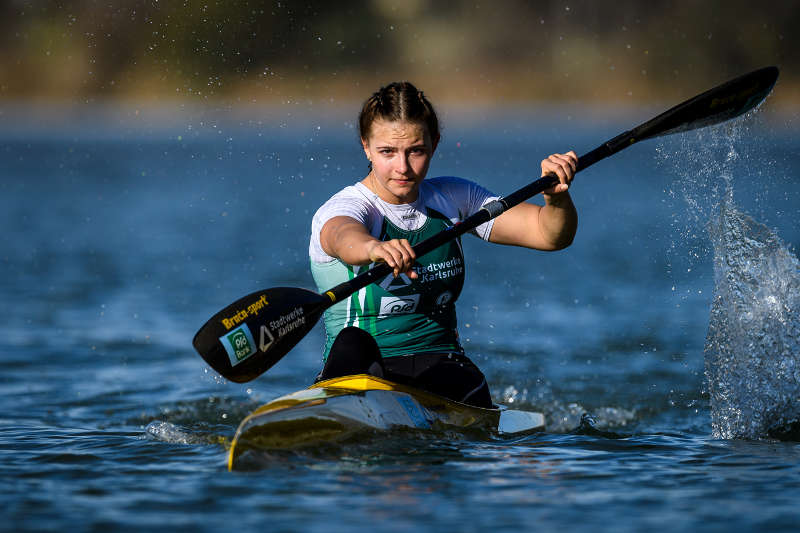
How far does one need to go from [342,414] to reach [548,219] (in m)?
1.54

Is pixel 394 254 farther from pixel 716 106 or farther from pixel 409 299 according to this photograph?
pixel 716 106

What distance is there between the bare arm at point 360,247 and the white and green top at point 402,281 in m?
0.11

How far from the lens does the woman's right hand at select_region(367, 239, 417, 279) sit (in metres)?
4.92

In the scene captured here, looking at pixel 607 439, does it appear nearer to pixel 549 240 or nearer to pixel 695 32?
pixel 549 240

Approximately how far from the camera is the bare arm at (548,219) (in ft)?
17.9

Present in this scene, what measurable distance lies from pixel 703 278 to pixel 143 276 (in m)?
8.33

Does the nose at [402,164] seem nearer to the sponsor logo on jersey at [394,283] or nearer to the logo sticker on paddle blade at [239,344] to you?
the sponsor logo on jersey at [394,283]

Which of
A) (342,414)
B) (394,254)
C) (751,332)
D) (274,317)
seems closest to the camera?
(394,254)

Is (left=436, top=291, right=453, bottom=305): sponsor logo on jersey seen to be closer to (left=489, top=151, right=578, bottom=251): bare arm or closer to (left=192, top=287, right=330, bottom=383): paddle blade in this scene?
(left=489, top=151, right=578, bottom=251): bare arm

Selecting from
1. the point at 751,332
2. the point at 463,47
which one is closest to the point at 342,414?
the point at 751,332

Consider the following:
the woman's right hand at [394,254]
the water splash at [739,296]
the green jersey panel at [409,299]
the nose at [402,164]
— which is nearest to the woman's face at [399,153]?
the nose at [402,164]

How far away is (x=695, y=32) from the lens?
223 ft

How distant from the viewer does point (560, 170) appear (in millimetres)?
5445

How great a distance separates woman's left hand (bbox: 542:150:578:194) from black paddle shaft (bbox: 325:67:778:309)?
0.03 metres
